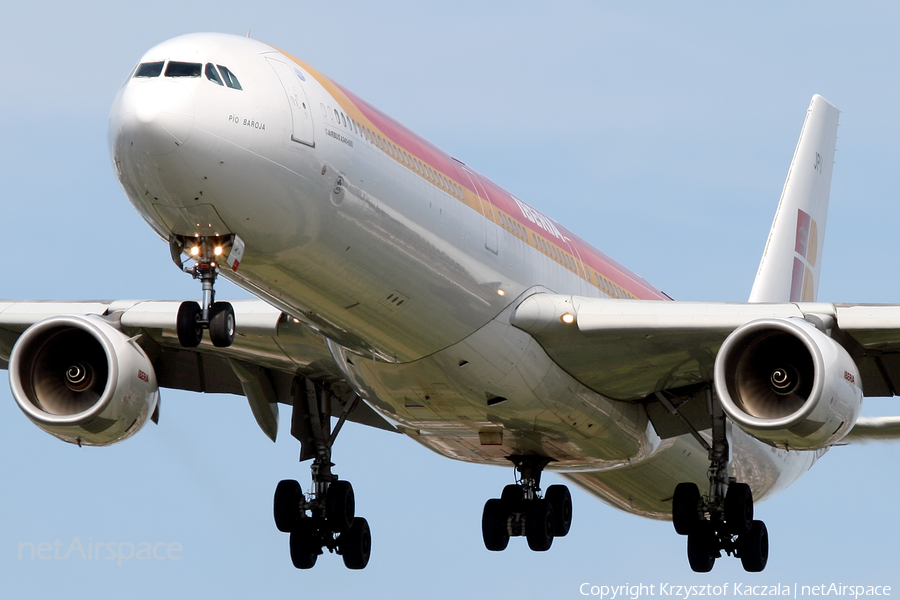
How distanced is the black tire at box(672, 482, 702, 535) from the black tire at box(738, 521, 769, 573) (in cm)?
76

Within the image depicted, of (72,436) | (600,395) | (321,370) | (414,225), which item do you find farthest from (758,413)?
(72,436)

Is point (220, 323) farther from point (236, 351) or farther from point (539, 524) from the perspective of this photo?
point (539, 524)

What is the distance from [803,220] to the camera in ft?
110

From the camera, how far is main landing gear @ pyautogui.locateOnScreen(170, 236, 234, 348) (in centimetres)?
1689

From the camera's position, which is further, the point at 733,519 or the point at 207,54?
the point at 733,519

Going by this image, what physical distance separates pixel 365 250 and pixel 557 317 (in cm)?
357

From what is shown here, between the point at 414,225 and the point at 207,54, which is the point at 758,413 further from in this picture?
the point at 207,54

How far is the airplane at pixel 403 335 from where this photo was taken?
16.9 m

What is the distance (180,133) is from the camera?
16.1m

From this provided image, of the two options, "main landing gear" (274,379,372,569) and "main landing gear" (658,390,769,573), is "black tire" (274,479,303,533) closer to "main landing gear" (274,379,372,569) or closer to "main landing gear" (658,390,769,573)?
"main landing gear" (274,379,372,569)

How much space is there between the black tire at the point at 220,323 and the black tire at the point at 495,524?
845 centimetres

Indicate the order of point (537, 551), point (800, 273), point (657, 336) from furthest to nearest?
point (800, 273)
point (537, 551)
point (657, 336)

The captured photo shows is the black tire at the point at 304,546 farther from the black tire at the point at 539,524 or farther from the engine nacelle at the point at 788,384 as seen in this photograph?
the engine nacelle at the point at 788,384

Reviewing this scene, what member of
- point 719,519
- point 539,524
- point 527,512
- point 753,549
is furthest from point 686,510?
point 527,512
